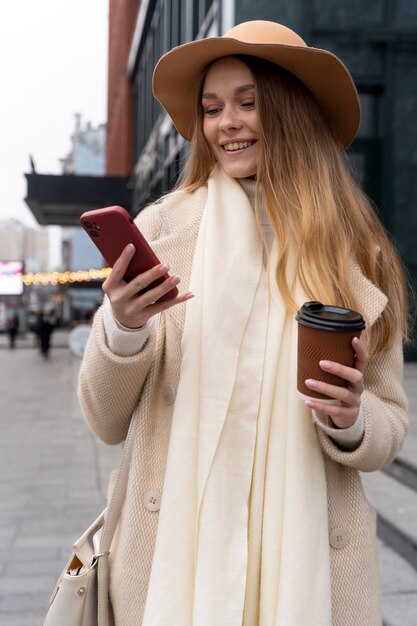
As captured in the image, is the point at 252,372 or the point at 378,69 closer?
the point at 252,372

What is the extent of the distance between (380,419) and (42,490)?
465cm

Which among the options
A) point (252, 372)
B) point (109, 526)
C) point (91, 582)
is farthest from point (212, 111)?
point (91, 582)

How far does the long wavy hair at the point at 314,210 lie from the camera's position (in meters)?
1.44

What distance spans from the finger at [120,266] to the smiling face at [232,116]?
1.51 feet

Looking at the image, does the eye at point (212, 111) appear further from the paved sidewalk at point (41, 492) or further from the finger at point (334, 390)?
the paved sidewalk at point (41, 492)

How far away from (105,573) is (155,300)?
2.07 feet

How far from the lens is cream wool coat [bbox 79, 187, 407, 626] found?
4.44 feet

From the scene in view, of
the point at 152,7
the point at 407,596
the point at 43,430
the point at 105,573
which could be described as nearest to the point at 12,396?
the point at 43,430

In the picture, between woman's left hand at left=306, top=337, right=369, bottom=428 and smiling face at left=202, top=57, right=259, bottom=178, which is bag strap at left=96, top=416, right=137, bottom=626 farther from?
smiling face at left=202, top=57, right=259, bottom=178

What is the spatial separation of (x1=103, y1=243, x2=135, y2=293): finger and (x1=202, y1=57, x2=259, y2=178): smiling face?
0.46 metres

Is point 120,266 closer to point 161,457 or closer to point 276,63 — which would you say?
point 161,457

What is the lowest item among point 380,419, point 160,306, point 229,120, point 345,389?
point 380,419

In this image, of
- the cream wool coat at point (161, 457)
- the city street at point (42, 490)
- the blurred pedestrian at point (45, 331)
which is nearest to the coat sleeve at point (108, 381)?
the cream wool coat at point (161, 457)

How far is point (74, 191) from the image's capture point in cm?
2058
